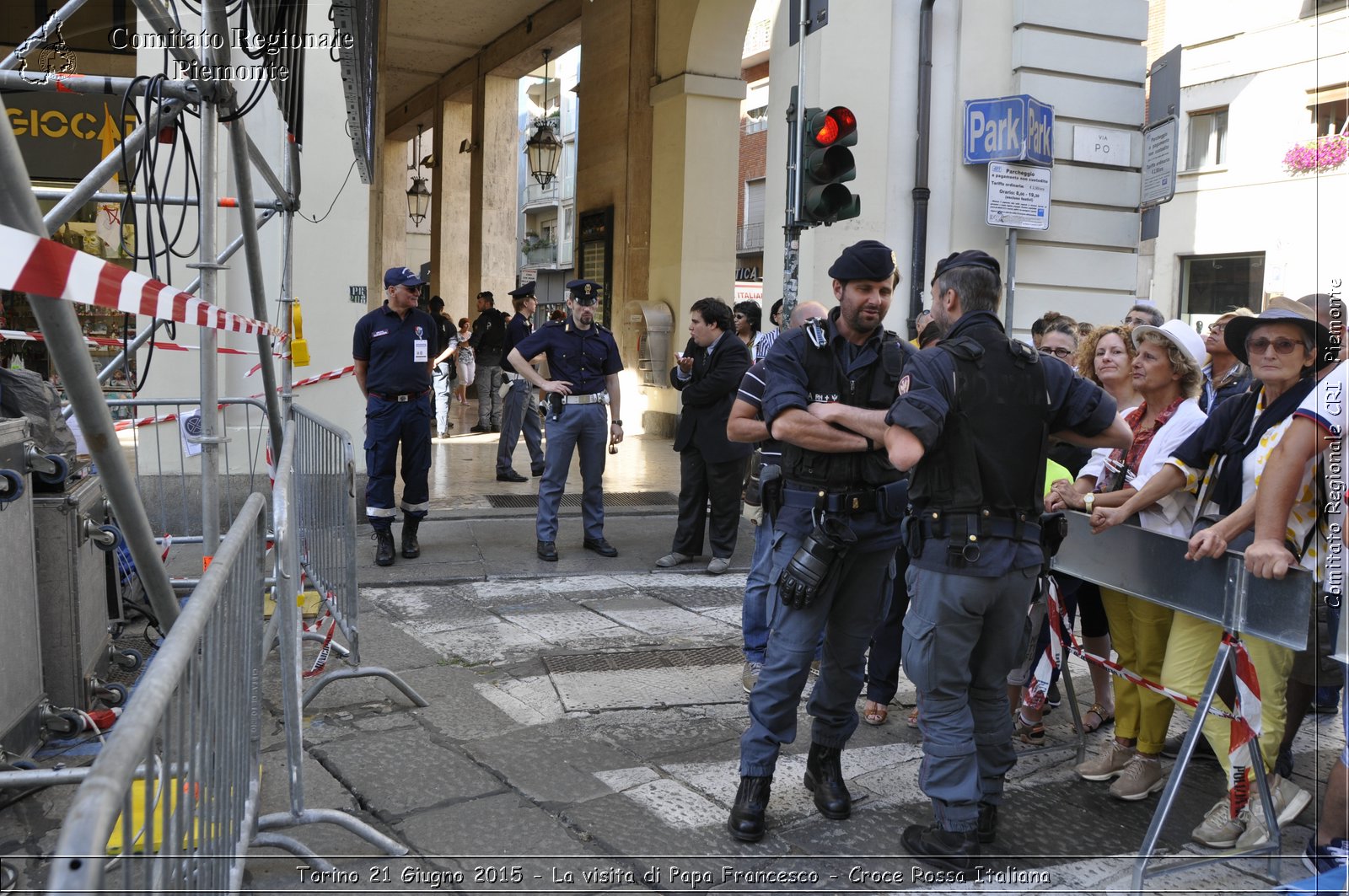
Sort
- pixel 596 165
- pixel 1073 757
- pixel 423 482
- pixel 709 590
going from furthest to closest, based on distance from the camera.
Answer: pixel 596 165
pixel 423 482
pixel 709 590
pixel 1073 757

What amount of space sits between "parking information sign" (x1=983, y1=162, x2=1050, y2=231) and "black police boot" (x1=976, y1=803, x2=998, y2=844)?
27.6 feet

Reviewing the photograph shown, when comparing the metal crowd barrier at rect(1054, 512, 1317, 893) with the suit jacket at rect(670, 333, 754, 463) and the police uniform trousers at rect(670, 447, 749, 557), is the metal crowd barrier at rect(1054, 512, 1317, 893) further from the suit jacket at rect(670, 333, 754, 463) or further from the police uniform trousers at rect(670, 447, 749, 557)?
the police uniform trousers at rect(670, 447, 749, 557)

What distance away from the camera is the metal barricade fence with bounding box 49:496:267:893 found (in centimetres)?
136

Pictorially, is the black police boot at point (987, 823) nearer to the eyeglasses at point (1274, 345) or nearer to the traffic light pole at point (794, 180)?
→ the eyeglasses at point (1274, 345)

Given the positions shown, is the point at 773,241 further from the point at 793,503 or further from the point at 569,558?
the point at 793,503

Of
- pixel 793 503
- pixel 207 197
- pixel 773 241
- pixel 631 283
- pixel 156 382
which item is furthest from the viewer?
pixel 631 283

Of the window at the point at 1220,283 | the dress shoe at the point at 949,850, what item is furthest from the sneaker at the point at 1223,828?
the window at the point at 1220,283

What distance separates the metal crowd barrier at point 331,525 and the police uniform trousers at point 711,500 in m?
3.21

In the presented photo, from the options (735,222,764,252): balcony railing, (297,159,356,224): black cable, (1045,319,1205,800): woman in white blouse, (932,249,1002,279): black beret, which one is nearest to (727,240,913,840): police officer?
(932,249,1002,279): black beret

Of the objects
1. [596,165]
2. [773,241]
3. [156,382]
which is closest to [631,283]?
[596,165]

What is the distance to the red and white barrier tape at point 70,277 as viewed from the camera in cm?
168

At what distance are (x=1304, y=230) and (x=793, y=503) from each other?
17.8 metres

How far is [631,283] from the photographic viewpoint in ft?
53.2

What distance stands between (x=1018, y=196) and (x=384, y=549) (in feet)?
24.0
